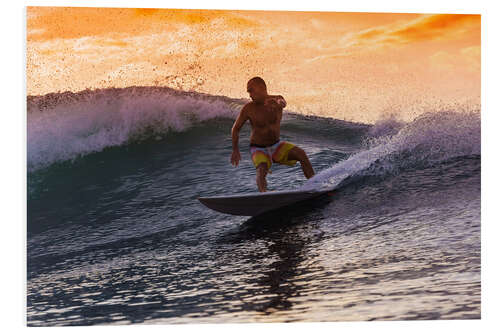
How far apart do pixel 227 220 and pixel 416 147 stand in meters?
1.68

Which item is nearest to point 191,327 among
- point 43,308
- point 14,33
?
point 43,308

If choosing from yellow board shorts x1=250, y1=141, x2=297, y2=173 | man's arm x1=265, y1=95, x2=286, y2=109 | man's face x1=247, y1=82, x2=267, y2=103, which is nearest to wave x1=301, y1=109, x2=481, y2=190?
yellow board shorts x1=250, y1=141, x2=297, y2=173

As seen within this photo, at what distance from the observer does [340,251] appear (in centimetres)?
421

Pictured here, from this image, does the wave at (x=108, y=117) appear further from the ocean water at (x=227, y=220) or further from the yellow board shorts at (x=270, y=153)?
the yellow board shorts at (x=270, y=153)

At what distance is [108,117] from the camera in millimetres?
6363

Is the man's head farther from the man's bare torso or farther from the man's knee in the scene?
the man's knee

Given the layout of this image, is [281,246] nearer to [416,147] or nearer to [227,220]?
[227,220]

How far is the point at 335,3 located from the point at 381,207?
4.80 feet

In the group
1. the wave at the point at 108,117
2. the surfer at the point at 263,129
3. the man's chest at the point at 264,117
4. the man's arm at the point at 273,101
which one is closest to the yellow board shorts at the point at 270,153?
the surfer at the point at 263,129

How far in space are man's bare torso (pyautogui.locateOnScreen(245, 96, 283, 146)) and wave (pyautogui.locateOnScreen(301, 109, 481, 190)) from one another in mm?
496

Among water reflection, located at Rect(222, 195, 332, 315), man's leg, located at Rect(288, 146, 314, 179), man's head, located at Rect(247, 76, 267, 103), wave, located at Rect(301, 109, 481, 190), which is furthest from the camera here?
wave, located at Rect(301, 109, 481, 190)

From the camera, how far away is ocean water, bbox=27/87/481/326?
373 centimetres

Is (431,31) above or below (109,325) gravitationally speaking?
above
